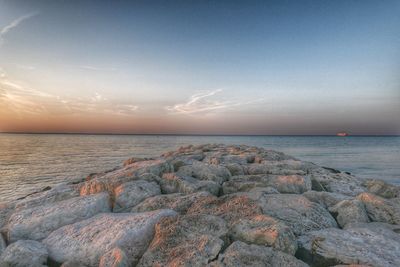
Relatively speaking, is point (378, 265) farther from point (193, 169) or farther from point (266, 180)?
point (193, 169)

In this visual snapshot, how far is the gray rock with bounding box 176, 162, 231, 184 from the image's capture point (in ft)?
28.3

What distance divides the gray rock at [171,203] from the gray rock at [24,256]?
203 cm

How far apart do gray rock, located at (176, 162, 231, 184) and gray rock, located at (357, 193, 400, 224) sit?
3.82m

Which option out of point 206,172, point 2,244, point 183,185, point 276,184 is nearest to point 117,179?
point 183,185

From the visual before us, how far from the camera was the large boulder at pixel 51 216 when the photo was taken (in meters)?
5.89

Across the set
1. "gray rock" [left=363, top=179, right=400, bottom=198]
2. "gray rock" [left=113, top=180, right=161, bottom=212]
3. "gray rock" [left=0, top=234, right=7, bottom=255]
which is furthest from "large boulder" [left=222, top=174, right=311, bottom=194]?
"gray rock" [left=0, top=234, right=7, bottom=255]

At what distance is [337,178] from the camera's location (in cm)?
942

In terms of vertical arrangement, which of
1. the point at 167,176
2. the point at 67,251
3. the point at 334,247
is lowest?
the point at 67,251

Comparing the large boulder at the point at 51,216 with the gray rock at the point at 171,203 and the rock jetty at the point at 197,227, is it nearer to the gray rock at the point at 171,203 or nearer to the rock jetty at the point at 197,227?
the rock jetty at the point at 197,227

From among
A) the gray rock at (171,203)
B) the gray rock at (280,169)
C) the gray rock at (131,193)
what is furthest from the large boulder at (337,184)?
the gray rock at (131,193)

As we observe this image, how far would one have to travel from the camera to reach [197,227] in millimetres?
4879

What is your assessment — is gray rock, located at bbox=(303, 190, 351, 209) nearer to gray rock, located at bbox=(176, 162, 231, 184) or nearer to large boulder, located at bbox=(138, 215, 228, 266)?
gray rock, located at bbox=(176, 162, 231, 184)

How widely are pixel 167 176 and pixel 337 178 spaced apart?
558 centimetres

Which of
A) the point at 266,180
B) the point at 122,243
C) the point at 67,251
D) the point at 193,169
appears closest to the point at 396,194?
the point at 266,180
